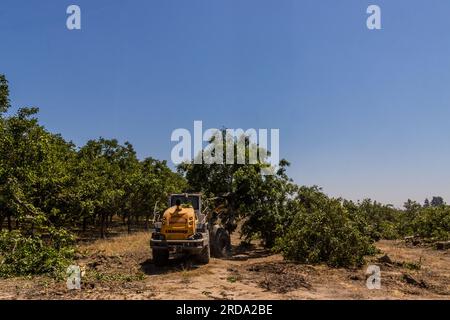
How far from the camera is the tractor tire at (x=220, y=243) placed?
17953mm

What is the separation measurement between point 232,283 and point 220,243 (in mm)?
6729

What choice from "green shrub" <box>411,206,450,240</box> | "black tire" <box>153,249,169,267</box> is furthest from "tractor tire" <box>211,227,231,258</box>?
"green shrub" <box>411,206,450,240</box>

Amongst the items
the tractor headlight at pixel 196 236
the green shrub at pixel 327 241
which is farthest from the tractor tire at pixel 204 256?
the green shrub at pixel 327 241

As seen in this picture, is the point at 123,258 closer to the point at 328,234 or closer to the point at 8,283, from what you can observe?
the point at 8,283

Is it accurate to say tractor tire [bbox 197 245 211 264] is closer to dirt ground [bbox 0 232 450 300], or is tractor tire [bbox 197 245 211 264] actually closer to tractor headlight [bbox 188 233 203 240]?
dirt ground [bbox 0 232 450 300]

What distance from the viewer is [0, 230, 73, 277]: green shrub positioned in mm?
12328

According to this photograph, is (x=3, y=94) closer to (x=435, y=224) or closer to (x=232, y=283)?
(x=232, y=283)

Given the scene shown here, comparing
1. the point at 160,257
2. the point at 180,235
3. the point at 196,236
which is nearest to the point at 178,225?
the point at 180,235

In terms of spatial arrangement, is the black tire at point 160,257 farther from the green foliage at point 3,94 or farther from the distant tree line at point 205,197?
the green foliage at point 3,94

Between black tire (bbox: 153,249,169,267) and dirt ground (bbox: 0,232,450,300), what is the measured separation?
0.75ft

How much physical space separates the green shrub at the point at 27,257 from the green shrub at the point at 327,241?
341 inches

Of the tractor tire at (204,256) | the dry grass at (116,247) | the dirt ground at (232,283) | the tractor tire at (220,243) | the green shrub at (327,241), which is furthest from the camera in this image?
the dry grass at (116,247)

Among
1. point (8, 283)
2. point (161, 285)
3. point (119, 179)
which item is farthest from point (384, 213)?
A: point (8, 283)
